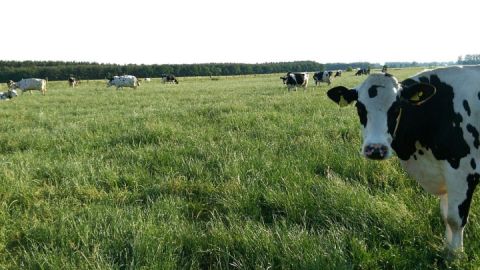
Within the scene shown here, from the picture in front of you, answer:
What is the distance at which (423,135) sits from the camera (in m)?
3.76

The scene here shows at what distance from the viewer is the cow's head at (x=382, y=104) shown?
11.0ft

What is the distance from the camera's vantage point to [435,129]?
3.74 m

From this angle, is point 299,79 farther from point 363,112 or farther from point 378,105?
point 378,105

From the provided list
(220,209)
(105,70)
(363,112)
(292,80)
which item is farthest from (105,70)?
(363,112)

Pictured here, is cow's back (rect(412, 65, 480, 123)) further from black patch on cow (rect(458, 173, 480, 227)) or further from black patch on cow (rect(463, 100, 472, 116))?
black patch on cow (rect(458, 173, 480, 227))

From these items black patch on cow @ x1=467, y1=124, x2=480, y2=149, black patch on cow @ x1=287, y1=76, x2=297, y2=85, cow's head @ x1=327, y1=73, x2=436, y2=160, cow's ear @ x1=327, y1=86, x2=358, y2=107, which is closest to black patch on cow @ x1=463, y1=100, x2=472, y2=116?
black patch on cow @ x1=467, y1=124, x2=480, y2=149

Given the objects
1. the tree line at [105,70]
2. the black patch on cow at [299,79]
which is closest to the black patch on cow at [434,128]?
the black patch on cow at [299,79]

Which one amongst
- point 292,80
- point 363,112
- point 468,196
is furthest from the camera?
point 292,80

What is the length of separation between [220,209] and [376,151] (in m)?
1.95

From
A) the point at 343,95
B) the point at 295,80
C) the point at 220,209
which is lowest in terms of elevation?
the point at 220,209

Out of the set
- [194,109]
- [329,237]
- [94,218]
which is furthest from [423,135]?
[194,109]

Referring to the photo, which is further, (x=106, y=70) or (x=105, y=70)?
(x=106, y=70)

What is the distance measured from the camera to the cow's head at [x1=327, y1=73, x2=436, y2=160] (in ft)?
11.0

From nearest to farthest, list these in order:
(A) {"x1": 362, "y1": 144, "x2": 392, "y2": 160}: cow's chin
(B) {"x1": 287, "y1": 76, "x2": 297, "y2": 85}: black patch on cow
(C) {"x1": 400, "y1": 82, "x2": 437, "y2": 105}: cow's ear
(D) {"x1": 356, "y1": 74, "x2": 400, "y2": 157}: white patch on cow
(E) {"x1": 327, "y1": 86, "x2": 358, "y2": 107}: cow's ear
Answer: (A) {"x1": 362, "y1": 144, "x2": 392, "y2": 160}: cow's chin, (D) {"x1": 356, "y1": 74, "x2": 400, "y2": 157}: white patch on cow, (C) {"x1": 400, "y1": 82, "x2": 437, "y2": 105}: cow's ear, (E) {"x1": 327, "y1": 86, "x2": 358, "y2": 107}: cow's ear, (B) {"x1": 287, "y1": 76, "x2": 297, "y2": 85}: black patch on cow
